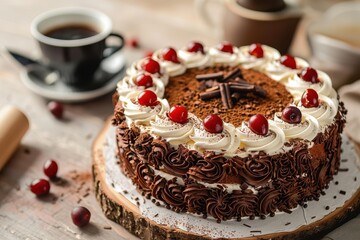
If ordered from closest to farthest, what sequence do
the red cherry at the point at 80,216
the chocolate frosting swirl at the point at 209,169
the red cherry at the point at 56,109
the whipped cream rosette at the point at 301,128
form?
1. the chocolate frosting swirl at the point at 209,169
2. the whipped cream rosette at the point at 301,128
3. the red cherry at the point at 80,216
4. the red cherry at the point at 56,109

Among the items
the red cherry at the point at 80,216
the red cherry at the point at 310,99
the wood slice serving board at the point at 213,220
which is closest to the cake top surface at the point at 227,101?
the red cherry at the point at 310,99

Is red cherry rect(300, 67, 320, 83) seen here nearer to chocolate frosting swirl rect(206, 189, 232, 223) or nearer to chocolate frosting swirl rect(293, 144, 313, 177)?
chocolate frosting swirl rect(293, 144, 313, 177)

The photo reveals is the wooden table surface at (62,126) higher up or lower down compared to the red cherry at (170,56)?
lower down

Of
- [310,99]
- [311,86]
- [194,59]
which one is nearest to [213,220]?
[310,99]

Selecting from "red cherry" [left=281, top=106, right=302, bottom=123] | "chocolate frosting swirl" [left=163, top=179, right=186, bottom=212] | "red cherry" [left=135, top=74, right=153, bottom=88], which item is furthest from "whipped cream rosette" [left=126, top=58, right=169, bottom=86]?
"red cherry" [left=281, top=106, right=302, bottom=123]

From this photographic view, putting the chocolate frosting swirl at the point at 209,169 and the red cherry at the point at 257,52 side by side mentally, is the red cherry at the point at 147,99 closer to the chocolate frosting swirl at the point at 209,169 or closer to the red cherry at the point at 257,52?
the chocolate frosting swirl at the point at 209,169

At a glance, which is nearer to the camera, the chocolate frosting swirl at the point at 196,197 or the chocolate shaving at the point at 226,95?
the chocolate frosting swirl at the point at 196,197

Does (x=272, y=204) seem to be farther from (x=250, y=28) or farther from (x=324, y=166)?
(x=250, y=28)
